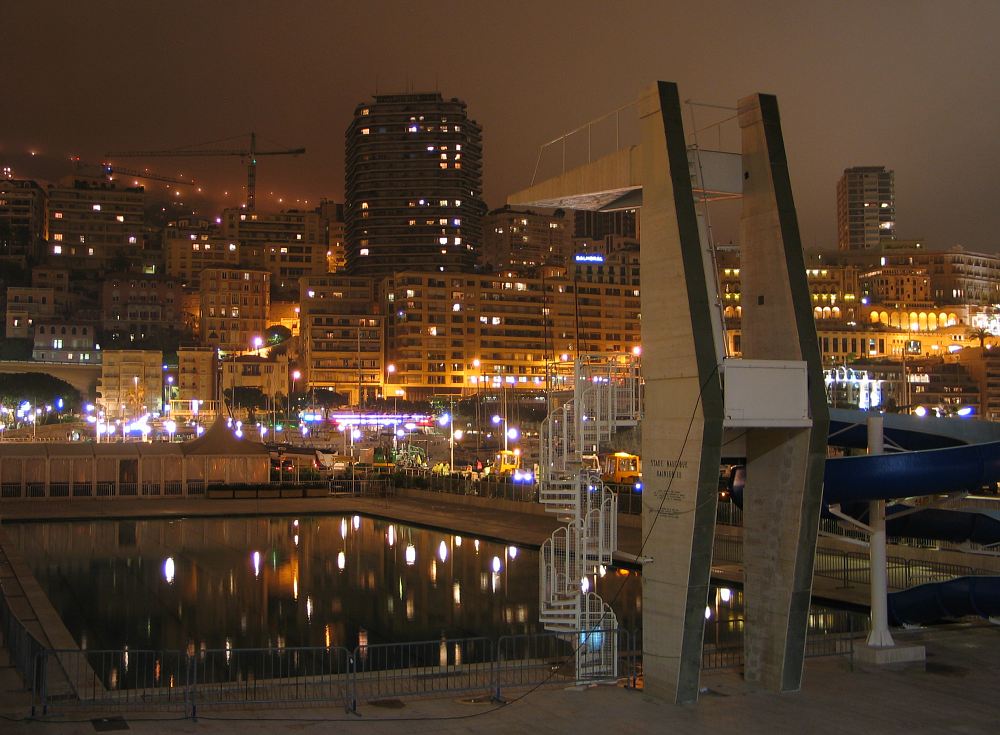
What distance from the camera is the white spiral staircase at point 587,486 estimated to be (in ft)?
51.8

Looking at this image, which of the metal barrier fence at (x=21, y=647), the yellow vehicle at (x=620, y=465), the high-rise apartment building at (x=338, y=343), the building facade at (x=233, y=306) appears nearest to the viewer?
the metal barrier fence at (x=21, y=647)

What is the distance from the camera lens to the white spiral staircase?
15.8 m

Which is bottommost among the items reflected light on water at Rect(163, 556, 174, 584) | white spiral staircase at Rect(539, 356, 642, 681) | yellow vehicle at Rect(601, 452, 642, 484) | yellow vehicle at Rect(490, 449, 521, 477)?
reflected light on water at Rect(163, 556, 174, 584)

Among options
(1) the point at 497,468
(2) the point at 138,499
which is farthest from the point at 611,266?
(2) the point at 138,499

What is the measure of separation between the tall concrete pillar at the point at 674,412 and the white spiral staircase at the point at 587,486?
3.12ft

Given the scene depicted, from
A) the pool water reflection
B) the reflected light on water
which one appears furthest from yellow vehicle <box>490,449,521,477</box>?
the reflected light on water

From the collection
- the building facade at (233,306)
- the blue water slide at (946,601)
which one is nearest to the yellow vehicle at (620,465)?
the blue water slide at (946,601)

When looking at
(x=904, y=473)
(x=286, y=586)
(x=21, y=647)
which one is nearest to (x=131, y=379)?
(x=286, y=586)

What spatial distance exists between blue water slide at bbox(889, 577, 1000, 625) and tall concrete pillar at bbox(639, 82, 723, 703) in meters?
7.26

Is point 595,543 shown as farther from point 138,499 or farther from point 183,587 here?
point 138,499

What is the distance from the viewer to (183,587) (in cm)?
2750

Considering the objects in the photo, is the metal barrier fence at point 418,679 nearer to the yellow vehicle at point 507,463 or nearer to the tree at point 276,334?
the yellow vehicle at point 507,463

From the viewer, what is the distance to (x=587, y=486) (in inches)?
658

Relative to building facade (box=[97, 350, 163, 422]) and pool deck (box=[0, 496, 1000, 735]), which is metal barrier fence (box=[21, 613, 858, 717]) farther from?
building facade (box=[97, 350, 163, 422])
